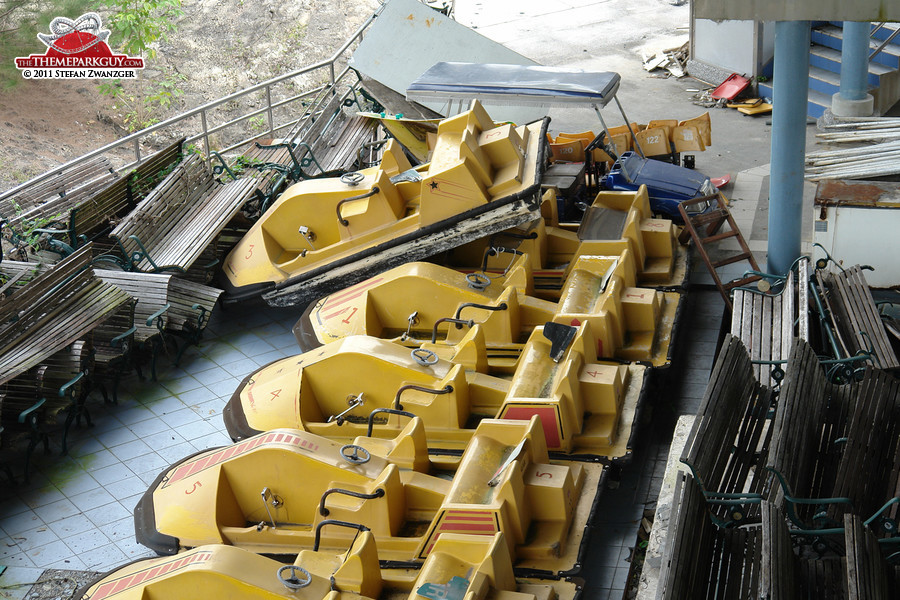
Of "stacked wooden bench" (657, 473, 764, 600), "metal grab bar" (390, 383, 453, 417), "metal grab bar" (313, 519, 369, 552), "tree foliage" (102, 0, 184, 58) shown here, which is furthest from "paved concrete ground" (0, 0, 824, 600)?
"tree foliage" (102, 0, 184, 58)

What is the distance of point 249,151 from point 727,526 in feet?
25.6

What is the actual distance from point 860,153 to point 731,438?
4.50m

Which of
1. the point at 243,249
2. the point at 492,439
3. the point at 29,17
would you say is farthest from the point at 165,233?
the point at 29,17

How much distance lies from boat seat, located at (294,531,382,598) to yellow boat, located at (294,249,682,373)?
233 cm

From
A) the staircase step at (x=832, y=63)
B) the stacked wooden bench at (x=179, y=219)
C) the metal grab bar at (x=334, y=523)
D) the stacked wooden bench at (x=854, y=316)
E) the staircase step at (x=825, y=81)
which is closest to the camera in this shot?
the metal grab bar at (x=334, y=523)

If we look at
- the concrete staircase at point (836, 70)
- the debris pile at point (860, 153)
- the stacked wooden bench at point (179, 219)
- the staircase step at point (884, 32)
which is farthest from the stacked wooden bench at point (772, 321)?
the staircase step at point (884, 32)

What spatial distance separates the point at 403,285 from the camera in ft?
26.9

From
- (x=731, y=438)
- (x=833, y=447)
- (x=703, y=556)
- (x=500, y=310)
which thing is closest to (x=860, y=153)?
(x=500, y=310)

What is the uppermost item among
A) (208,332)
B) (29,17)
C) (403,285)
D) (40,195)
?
(29,17)

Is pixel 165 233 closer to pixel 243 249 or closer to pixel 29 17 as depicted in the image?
pixel 243 249

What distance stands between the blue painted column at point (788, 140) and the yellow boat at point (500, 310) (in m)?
1.23

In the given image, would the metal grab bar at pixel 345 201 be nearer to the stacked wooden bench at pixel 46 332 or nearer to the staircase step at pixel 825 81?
the stacked wooden bench at pixel 46 332

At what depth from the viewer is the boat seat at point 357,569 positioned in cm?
532

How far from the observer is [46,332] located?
26.2 feet
